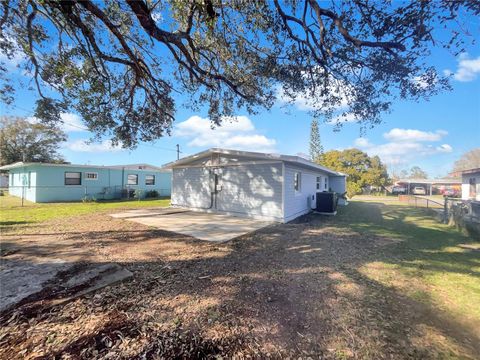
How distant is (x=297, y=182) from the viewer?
11.0 meters

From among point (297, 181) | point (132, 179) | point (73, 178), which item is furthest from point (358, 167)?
point (73, 178)

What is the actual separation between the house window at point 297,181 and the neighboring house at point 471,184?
15.2m

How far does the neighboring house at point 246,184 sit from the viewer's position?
377 inches

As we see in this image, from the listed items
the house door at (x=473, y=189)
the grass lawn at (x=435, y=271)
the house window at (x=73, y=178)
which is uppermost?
the house window at (x=73, y=178)

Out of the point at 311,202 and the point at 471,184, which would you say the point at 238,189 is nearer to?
the point at 311,202

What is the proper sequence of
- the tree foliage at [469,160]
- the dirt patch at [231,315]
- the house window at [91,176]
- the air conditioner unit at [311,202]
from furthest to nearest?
the tree foliage at [469,160], the house window at [91,176], the air conditioner unit at [311,202], the dirt patch at [231,315]

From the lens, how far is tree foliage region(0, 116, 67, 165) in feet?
83.8

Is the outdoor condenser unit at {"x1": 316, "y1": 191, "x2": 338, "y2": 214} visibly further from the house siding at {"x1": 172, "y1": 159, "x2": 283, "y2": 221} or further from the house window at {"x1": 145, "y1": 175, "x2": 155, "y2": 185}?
the house window at {"x1": 145, "y1": 175, "x2": 155, "y2": 185}

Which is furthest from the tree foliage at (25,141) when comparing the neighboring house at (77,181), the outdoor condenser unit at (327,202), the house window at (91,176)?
the outdoor condenser unit at (327,202)

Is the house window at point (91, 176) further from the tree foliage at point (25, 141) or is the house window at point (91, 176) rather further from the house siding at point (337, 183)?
the house siding at point (337, 183)

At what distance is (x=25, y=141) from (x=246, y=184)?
30436 millimetres

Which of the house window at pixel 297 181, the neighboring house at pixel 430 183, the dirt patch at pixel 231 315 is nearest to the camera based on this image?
the dirt patch at pixel 231 315

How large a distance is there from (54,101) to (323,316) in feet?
29.0

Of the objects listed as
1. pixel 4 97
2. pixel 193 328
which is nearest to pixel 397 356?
pixel 193 328
